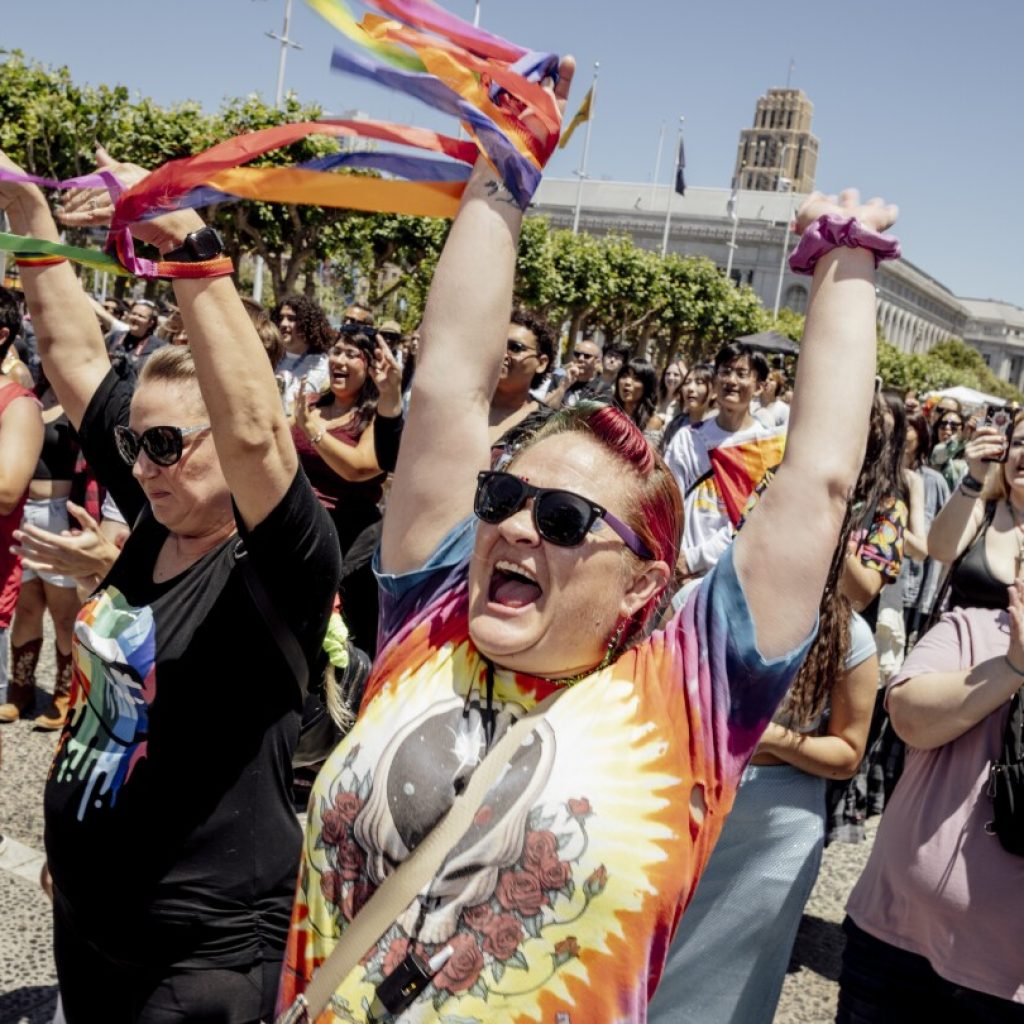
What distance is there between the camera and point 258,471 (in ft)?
6.39

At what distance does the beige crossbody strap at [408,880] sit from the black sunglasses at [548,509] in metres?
0.26

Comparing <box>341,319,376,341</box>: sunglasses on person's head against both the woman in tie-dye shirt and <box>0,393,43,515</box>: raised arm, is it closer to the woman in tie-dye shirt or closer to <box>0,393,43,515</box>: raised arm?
<box>0,393,43,515</box>: raised arm

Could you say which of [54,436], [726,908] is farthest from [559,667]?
[54,436]

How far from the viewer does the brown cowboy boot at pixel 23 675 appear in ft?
19.0

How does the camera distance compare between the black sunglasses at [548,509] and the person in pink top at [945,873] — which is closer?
the black sunglasses at [548,509]

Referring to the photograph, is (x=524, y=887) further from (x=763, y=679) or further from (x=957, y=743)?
(x=957, y=743)

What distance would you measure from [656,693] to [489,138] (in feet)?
2.77

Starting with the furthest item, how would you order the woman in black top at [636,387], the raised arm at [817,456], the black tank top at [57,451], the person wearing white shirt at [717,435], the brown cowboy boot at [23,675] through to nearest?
the woman in black top at [636,387], the brown cowboy boot at [23,675], the black tank top at [57,451], the person wearing white shirt at [717,435], the raised arm at [817,456]

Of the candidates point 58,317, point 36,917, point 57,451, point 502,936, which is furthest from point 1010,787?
point 57,451

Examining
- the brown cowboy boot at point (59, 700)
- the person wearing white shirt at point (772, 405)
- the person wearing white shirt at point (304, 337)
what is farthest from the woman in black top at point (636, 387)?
the brown cowboy boot at point (59, 700)

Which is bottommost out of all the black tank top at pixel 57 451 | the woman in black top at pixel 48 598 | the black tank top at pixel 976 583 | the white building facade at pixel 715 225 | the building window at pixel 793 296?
the woman in black top at pixel 48 598

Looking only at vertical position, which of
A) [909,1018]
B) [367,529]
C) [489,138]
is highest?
[489,138]

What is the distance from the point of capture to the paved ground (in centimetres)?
351

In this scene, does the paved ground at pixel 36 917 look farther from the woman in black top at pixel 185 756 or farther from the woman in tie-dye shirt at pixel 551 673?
the woman in tie-dye shirt at pixel 551 673
